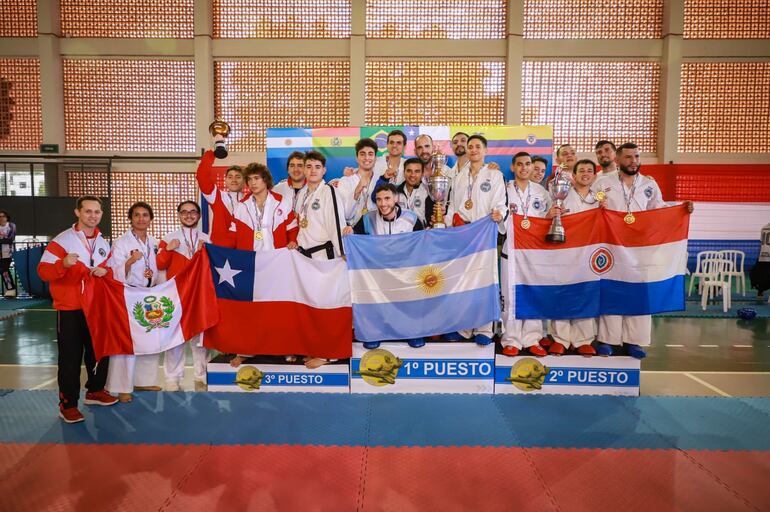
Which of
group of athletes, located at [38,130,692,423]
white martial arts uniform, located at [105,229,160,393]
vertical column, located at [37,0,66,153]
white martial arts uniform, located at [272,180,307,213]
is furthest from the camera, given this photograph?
vertical column, located at [37,0,66,153]

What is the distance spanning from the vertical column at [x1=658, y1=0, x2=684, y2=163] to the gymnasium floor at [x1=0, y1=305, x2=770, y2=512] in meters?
10.3

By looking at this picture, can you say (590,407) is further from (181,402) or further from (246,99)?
(246,99)

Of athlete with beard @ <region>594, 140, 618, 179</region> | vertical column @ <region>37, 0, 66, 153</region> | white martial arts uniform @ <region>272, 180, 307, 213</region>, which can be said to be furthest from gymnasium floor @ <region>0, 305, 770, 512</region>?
vertical column @ <region>37, 0, 66, 153</region>

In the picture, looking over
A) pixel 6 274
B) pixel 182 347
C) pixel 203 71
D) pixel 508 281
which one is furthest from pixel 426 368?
pixel 203 71

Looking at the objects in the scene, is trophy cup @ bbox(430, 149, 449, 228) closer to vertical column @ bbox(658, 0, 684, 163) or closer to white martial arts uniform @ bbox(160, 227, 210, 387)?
white martial arts uniform @ bbox(160, 227, 210, 387)

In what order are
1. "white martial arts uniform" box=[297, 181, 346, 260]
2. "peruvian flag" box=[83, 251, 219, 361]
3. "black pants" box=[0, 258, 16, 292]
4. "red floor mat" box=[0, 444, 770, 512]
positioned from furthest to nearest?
"black pants" box=[0, 258, 16, 292] → "white martial arts uniform" box=[297, 181, 346, 260] → "peruvian flag" box=[83, 251, 219, 361] → "red floor mat" box=[0, 444, 770, 512]

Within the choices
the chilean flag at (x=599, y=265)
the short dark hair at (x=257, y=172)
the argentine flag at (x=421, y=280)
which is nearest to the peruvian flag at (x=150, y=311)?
the short dark hair at (x=257, y=172)

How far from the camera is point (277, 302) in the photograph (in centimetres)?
483

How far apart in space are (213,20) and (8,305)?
30.9 feet

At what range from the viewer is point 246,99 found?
543 inches

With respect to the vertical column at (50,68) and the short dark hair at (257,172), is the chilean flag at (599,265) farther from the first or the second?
the vertical column at (50,68)

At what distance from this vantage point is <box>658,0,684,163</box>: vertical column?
13203 millimetres

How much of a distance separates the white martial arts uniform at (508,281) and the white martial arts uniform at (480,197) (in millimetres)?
150

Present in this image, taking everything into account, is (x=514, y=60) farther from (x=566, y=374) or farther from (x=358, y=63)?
(x=566, y=374)
